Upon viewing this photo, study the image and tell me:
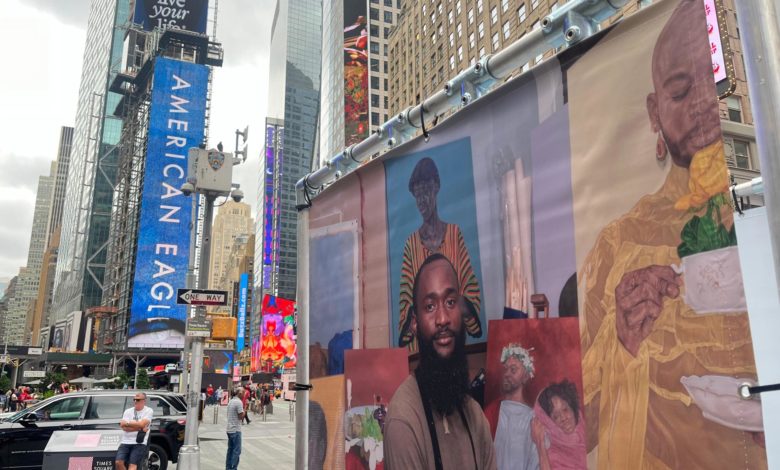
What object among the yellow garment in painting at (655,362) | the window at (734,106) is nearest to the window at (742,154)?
the window at (734,106)

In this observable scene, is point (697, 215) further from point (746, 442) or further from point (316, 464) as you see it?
point (316, 464)

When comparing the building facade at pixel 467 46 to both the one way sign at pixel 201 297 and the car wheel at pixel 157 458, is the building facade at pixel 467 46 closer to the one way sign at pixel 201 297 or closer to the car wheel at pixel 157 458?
the one way sign at pixel 201 297

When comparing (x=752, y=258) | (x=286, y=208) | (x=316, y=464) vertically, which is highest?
(x=286, y=208)

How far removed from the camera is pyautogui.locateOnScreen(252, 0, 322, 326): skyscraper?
164 m

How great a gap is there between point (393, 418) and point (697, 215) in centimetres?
277

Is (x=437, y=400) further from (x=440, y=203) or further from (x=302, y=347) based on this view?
(x=302, y=347)

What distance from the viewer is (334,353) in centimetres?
551

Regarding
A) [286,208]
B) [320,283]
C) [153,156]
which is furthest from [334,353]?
[286,208]

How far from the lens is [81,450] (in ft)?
32.5

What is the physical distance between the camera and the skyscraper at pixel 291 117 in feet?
536

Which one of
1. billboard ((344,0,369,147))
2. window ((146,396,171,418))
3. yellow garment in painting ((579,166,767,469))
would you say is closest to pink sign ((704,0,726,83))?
window ((146,396,171,418))

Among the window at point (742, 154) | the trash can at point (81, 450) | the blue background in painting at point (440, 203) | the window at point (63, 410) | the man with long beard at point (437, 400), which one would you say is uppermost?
the window at point (742, 154)

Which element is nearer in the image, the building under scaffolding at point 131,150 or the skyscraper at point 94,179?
the building under scaffolding at point 131,150

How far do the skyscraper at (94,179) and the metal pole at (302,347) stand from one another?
86.0 m
